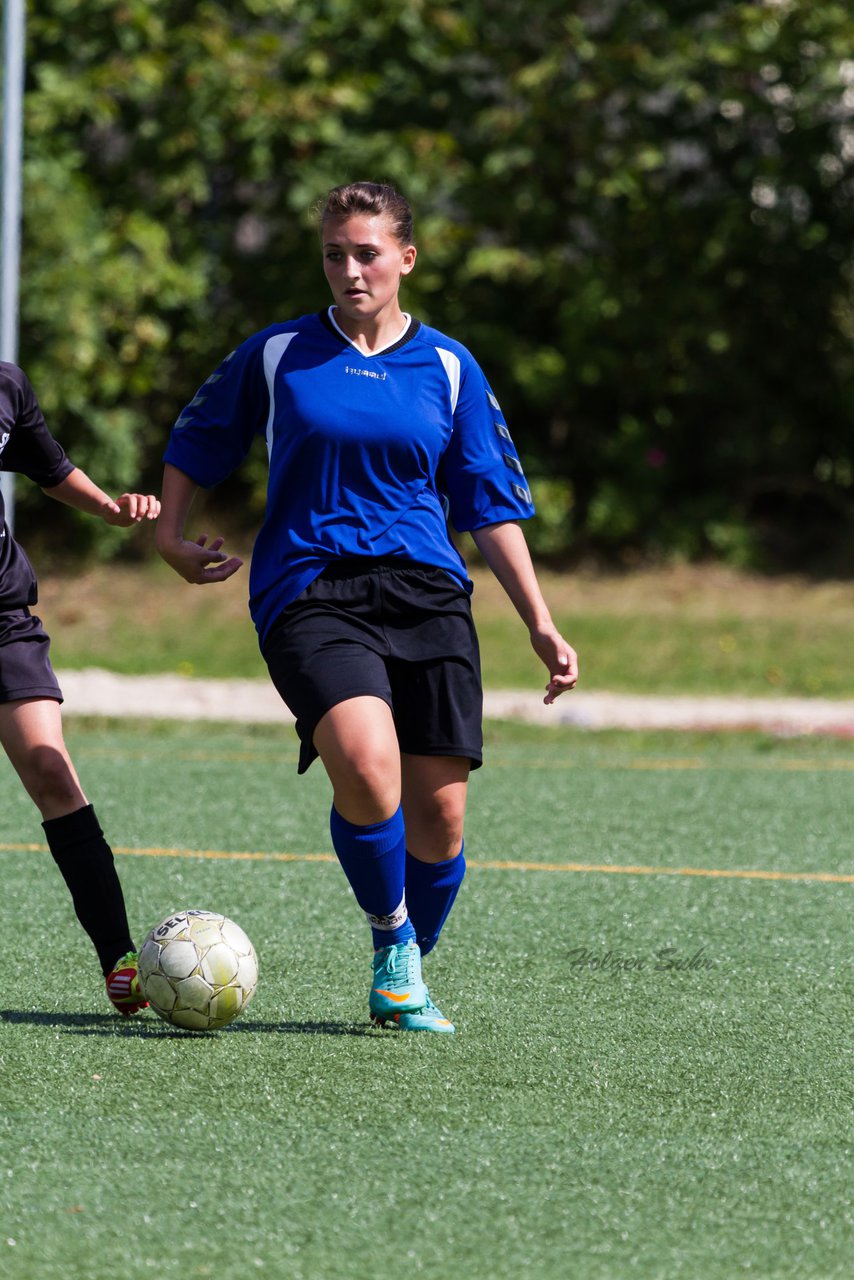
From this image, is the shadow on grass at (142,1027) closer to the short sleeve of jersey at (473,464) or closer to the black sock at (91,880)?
the black sock at (91,880)

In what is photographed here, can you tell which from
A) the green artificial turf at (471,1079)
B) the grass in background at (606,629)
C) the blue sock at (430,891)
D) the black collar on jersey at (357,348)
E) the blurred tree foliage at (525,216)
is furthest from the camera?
the blurred tree foliage at (525,216)

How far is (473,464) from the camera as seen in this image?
14.2 feet

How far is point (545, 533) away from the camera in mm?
15250

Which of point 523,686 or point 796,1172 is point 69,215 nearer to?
point 523,686

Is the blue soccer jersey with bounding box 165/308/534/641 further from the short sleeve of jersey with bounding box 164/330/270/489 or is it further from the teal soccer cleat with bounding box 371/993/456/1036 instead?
the teal soccer cleat with bounding box 371/993/456/1036

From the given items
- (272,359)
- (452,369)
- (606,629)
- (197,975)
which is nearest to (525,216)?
(606,629)

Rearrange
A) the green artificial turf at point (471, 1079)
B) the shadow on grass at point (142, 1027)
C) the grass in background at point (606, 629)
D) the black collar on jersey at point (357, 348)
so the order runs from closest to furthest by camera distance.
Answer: the green artificial turf at point (471, 1079)
the shadow on grass at point (142, 1027)
the black collar on jersey at point (357, 348)
the grass in background at point (606, 629)

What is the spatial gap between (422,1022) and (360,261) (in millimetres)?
1765

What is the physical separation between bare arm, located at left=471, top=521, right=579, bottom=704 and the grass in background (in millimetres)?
8749

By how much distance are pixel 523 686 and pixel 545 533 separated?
2485 mm

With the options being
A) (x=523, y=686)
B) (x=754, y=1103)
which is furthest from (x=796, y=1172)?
(x=523, y=686)

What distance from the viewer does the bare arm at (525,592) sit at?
14.1 feet

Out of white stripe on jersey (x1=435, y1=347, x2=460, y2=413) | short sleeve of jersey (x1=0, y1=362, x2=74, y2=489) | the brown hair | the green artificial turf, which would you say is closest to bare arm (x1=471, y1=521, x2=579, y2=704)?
white stripe on jersey (x1=435, y1=347, x2=460, y2=413)

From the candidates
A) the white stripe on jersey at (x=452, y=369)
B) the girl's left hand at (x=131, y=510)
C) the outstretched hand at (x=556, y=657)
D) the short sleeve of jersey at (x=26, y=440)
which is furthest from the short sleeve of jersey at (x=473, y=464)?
the short sleeve of jersey at (x=26, y=440)
